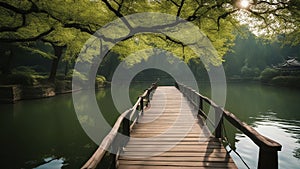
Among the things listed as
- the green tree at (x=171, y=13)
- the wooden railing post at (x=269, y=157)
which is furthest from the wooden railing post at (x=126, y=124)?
the green tree at (x=171, y=13)

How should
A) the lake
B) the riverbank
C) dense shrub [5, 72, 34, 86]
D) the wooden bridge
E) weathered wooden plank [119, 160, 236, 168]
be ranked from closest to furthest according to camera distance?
the wooden bridge → weathered wooden plank [119, 160, 236, 168] → the lake → the riverbank → dense shrub [5, 72, 34, 86]

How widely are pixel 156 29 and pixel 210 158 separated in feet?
23.6

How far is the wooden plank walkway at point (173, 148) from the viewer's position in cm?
509

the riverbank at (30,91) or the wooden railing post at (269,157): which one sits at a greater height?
the wooden railing post at (269,157)

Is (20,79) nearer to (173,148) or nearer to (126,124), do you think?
(126,124)

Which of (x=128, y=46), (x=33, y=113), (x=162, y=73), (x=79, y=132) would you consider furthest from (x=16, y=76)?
(x=162, y=73)

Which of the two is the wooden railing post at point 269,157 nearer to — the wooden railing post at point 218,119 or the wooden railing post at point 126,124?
the wooden railing post at point 218,119


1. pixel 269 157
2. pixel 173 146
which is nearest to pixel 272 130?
pixel 173 146

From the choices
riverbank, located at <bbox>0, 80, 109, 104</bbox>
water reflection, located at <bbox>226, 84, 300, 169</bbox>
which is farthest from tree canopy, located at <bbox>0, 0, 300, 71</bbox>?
riverbank, located at <bbox>0, 80, 109, 104</bbox>

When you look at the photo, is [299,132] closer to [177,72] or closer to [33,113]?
[33,113]

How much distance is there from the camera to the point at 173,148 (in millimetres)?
6137

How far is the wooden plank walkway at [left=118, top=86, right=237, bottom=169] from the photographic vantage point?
A: 5.09 m

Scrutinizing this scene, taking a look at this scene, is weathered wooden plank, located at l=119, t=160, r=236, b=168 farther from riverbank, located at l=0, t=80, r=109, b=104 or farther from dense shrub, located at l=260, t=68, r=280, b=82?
dense shrub, located at l=260, t=68, r=280, b=82

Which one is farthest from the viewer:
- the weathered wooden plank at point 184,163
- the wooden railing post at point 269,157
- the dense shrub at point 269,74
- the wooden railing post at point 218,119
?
the dense shrub at point 269,74
